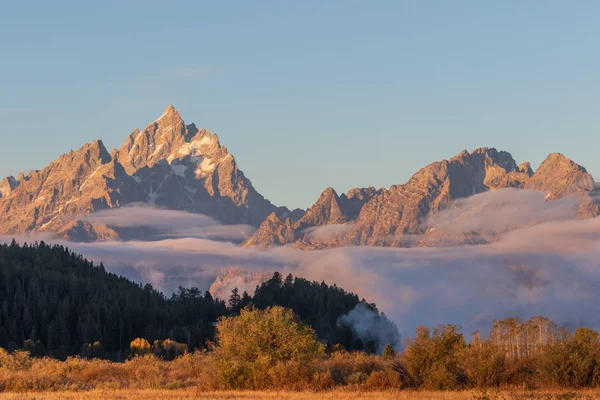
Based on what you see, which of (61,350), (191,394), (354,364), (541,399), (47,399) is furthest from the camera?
(61,350)

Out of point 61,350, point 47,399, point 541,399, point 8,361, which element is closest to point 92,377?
point 8,361

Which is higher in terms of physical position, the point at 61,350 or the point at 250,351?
the point at 250,351

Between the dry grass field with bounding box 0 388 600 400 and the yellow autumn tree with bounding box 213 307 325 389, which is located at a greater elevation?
the yellow autumn tree with bounding box 213 307 325 389

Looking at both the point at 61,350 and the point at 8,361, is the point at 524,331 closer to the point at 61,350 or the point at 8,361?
the point at 8,361

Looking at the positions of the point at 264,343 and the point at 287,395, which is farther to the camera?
the point at 264,343

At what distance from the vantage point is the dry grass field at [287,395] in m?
57.9

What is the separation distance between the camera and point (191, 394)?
6475 centimetres

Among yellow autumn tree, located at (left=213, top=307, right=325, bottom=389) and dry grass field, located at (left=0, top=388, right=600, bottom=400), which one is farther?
yellow autumn tree, located at (left=213, top=307, right=325, bottom=389)

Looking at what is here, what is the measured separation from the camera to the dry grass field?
190 feet

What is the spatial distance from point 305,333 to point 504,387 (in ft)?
61.4

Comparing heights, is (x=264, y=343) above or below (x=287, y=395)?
above

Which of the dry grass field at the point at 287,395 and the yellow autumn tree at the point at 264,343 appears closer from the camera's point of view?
the dry grass field at the point at 287,395

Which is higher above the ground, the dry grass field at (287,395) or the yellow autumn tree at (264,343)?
the yellow autumn tree at (264,343)

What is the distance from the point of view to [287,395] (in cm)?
6116
